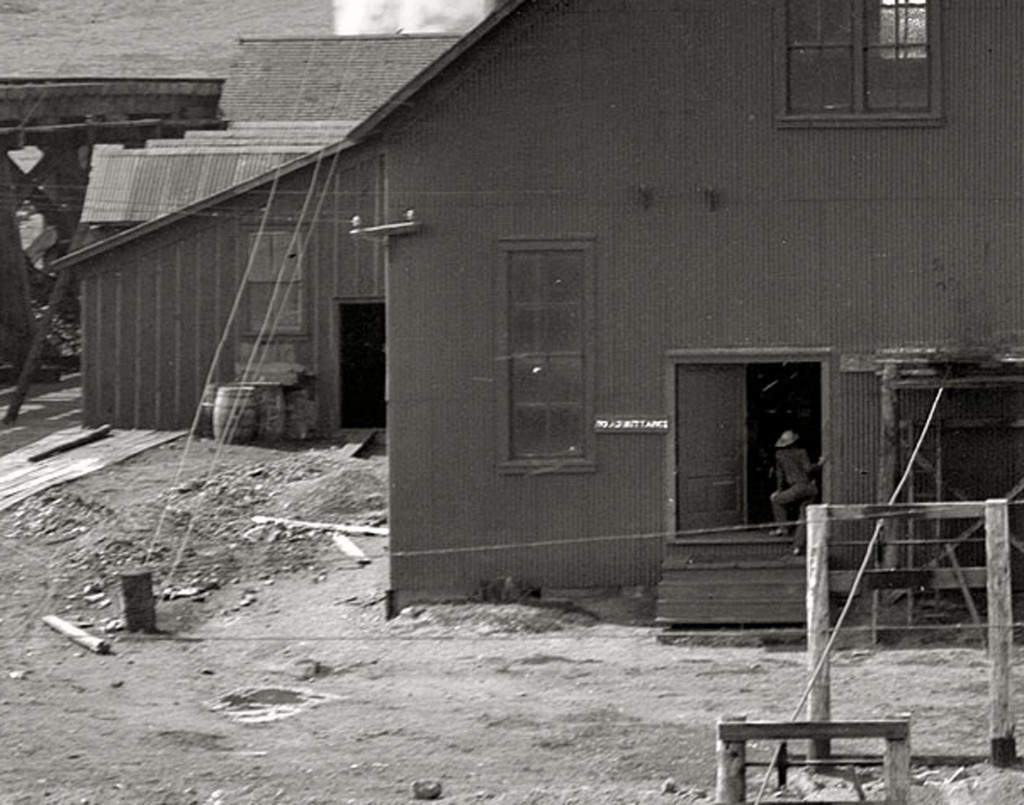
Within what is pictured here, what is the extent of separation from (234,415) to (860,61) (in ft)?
38.8

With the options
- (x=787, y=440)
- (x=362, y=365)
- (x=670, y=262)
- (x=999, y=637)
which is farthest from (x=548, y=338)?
(x=362, y=365)

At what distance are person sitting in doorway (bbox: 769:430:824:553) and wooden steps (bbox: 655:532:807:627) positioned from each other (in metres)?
0.25

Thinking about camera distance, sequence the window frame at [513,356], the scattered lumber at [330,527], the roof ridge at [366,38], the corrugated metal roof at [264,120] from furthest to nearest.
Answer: the roof ridge at [366,38] < the corrugated metal roof at [264,120] < the scattered lumber at [330,527] < the window frame at [513,356]

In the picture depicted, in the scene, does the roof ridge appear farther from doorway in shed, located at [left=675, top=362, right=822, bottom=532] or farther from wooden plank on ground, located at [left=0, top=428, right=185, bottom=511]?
doorway in shed, located at [left=675, top=362, right=822, bottom=532]

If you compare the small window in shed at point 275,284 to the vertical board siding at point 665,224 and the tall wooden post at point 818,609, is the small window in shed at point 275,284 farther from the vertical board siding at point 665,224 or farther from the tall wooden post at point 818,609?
the tall wooden post at point 818,609

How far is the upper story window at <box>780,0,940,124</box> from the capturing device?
932 inches

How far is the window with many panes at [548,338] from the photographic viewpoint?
23922 millimetres

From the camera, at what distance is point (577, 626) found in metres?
23.0

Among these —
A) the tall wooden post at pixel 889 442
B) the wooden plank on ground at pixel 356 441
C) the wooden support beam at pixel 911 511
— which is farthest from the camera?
the wooden plank on ground at pixel 356 441

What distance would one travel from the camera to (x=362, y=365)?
114 feet

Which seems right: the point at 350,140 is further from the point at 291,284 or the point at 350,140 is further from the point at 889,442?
the point at 291,284

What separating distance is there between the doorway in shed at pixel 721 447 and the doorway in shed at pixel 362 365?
10.8 m

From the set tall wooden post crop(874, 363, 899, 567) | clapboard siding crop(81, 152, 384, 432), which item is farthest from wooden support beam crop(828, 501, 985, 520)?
clapboard siding crop(81, 152, 384, 432)

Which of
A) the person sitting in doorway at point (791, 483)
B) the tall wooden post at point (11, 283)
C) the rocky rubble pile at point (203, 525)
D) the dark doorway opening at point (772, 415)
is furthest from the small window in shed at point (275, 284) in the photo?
the person sitting in doorway at point (791, 483)
